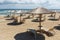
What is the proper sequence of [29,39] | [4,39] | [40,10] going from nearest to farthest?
[29,39] < [4,39] < [40,10]

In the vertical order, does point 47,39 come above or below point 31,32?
below

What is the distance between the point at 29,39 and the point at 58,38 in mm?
2752

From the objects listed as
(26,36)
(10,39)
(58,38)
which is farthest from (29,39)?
(58,38)

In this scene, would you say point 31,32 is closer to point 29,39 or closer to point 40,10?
point 29,39

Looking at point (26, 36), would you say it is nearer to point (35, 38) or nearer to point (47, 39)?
point (35, 38)

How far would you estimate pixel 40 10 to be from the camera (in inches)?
366

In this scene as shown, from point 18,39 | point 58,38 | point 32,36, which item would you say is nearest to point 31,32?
point 32,36

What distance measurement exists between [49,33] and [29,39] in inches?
123

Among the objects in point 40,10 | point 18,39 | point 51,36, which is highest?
point 40,10

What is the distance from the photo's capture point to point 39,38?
6.92 metres

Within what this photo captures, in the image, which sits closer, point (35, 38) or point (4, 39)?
point (35, 38)

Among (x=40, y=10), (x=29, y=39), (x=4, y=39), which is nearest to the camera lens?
(x=29, y=39)

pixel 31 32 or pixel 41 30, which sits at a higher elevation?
pixel 31 32

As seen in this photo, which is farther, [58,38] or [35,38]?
[58,38]
